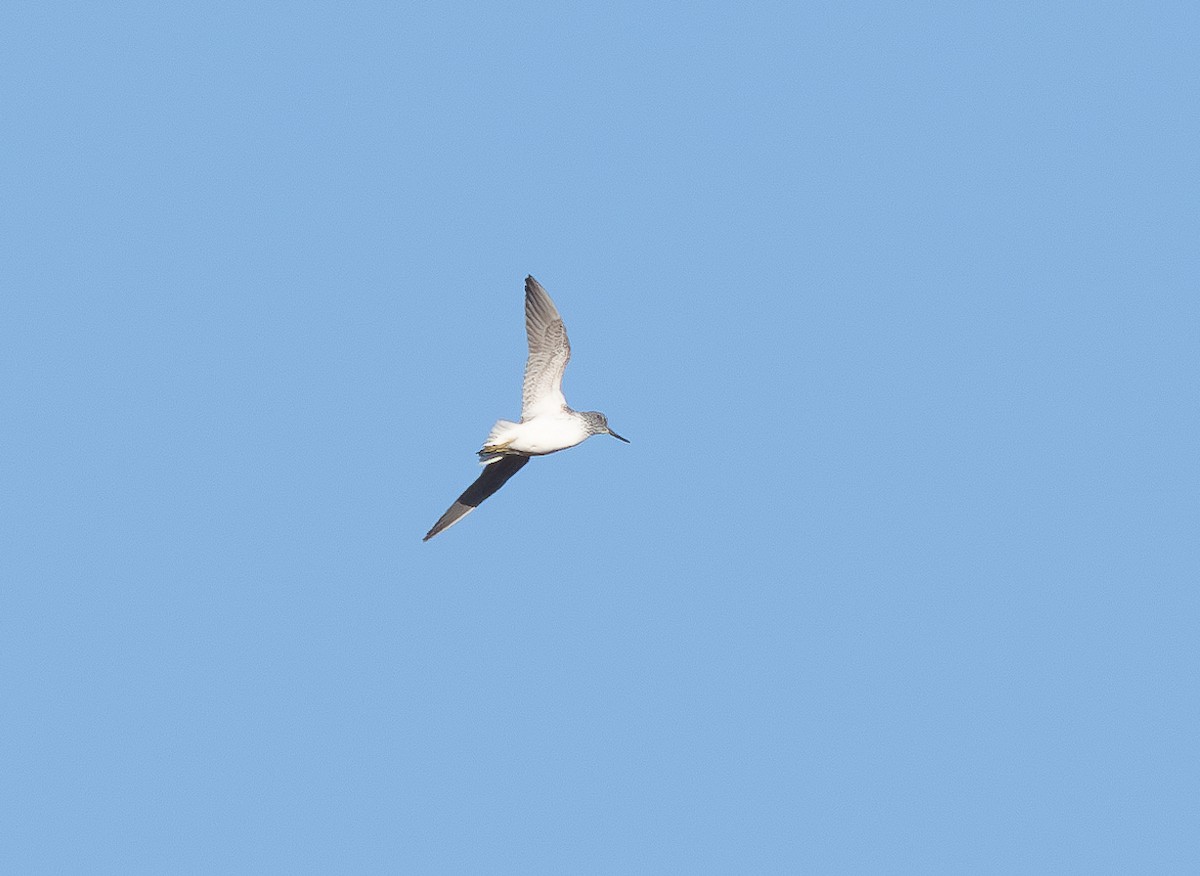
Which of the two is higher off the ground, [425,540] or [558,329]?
[558,329]

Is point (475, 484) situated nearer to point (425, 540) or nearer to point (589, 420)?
point (425, 540)

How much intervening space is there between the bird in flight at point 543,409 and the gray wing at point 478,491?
1.53 meters

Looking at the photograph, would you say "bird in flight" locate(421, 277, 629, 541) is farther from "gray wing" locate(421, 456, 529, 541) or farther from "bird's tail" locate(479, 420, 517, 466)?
"gray wing" locate(421, 456, 529, 541)

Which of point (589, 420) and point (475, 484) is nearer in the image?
point (589, 420)

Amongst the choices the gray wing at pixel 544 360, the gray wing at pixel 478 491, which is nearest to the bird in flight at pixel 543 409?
the gray wing at pixel 544 360

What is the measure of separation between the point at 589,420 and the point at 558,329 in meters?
1.54

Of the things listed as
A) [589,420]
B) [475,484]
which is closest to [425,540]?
[475,484]

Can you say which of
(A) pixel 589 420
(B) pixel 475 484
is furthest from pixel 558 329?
(B) pixel 475 484

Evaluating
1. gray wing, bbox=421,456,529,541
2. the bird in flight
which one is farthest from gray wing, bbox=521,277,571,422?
gray wing, bbox=421,456,529,541

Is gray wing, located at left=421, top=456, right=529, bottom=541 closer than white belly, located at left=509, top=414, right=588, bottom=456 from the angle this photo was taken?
No

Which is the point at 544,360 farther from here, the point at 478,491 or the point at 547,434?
the point at 478,491

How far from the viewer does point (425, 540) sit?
32.3 meters

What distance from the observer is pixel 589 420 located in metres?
30.2

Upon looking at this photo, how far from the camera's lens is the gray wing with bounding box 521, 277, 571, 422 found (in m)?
30.4
